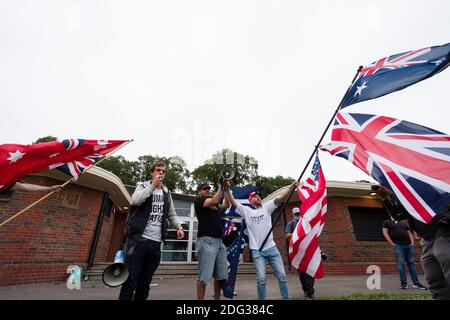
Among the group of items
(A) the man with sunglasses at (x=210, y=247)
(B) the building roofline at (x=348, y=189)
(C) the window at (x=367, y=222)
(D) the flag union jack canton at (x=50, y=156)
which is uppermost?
(B) the building roofline at (x=348, y=189)

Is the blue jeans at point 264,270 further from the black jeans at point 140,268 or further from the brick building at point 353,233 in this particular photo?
the brick building at point 353,233

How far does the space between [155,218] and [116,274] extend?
2.46ft

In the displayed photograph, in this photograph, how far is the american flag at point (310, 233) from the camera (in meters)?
3.65

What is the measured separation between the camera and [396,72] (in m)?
3.40

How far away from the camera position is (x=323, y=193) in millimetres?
3863

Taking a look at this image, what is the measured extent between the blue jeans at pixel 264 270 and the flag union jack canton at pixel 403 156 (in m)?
1.80

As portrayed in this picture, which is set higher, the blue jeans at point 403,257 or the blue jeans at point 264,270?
the blue jeans at point 403,257

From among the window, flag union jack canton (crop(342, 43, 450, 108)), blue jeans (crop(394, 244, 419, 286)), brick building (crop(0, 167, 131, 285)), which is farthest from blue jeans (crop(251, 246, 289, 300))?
the window

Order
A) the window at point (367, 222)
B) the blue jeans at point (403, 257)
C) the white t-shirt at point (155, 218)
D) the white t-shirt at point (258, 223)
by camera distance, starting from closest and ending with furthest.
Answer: the white t-shirt at point (155, 218)
the white t-shirt at point (258, 223)
the blue jeans at point (403, 257)
the window at point (367, 222)

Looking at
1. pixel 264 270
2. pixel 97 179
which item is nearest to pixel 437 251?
pixel 264 270

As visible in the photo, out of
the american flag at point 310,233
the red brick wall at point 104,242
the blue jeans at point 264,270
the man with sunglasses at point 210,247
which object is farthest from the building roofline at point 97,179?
the american flag at point 310,233

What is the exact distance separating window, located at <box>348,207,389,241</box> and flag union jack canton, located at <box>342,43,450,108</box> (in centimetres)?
939
